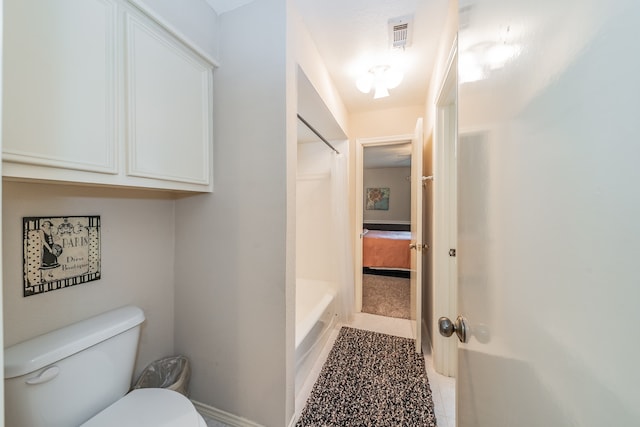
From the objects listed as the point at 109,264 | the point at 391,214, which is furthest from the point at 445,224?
the point at 391,214

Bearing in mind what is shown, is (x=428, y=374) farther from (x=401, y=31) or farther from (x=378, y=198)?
(x=378, y=198)

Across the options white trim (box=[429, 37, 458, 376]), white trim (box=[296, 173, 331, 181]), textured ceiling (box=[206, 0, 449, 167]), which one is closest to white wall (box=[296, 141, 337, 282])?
white trim (box=[296, 173, 331, 181])

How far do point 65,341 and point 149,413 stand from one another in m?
0.45

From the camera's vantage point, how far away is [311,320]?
6.31ft

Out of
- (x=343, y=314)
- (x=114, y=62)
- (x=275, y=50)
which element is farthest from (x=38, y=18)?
(x=343, y=314)

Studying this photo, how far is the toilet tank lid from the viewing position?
0.82 m

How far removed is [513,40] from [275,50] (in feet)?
3.71

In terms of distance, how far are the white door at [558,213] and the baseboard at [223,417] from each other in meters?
1.29

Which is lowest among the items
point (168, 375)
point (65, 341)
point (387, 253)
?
point (168, 375)

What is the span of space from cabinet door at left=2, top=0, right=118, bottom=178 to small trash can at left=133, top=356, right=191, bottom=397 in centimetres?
119

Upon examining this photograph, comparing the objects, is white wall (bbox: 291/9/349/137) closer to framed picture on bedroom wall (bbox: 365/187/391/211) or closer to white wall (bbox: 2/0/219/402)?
white wall (bbox: 2/0/219/402)

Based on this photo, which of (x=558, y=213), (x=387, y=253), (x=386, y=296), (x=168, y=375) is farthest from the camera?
(x=387, y=253)

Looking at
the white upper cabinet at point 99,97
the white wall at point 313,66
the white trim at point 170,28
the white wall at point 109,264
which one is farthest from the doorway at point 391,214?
the white wall at point 109,264

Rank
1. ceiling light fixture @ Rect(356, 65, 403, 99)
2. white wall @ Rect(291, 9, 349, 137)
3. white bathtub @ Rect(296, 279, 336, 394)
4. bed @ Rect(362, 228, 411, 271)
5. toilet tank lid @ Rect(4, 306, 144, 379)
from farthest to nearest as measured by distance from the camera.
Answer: bed @ Rect(362, 228, 411, 271)
ceiling light fixture @ Rect(356, 65, 403, 99)
white bathtub @ Rect(296, 279, 336, 394)
white wall @ Rect(291, 9, 349, 137)
toilet tank lid @ Rect(4, 306, 144, 379)
